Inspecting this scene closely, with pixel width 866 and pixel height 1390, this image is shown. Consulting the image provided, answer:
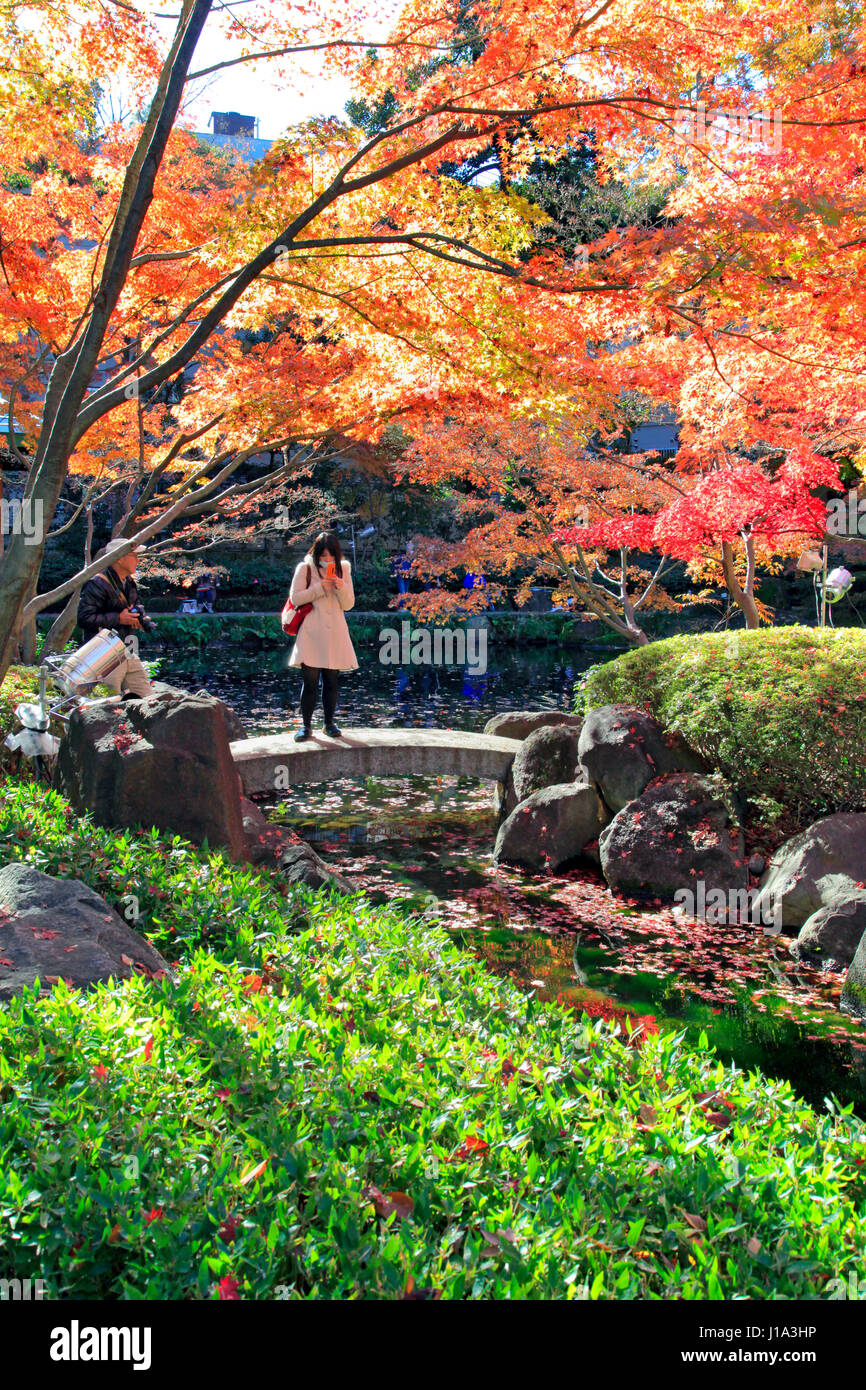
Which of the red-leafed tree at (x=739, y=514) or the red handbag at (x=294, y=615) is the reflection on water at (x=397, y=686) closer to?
the red-leafed tree at (x=739, y=514)

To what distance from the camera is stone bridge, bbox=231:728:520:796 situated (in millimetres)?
9188

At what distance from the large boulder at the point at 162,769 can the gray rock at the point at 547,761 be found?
4.16 metres

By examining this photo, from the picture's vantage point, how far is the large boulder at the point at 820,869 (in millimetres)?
6391

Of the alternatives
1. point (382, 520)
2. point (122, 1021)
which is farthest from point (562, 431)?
point (382, 520)

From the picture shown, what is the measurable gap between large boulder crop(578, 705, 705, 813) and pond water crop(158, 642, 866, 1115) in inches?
34.1

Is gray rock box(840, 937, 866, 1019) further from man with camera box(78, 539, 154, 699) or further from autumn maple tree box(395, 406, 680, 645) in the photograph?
autumn maple tree box(395, 406, 680, 645)

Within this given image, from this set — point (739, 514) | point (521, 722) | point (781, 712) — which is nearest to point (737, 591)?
point (739, 514)

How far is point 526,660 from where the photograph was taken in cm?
2600

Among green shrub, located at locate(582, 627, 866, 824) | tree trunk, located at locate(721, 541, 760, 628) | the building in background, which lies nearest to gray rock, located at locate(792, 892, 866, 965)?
green shrub, located at locate(582, 627, 866, 824)

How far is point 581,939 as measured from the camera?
654 cm

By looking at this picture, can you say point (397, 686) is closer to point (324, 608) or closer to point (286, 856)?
point (324, 608)

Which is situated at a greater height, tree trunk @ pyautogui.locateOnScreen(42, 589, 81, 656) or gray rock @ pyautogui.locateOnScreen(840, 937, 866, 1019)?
tree trunk @ pyautogui.locateOnScreen(42, 589, 81, 656)

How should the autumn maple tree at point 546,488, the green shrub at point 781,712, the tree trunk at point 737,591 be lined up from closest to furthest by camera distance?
1. the green shrub at point 781,712
2. the tree trunk at point 737,591
3. the autumn maple tree at point 546,488

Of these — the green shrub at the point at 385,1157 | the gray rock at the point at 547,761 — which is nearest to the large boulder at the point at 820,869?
the gray rock at the point at 547,761
